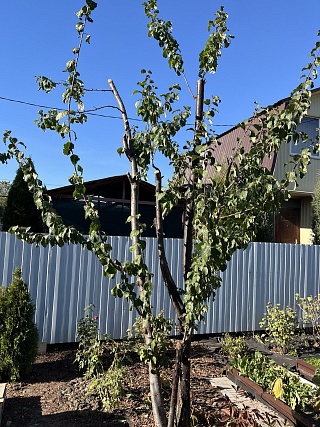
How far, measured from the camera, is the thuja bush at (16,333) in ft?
13.9

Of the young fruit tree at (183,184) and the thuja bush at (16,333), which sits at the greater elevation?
the young fruit tree at (183,184)

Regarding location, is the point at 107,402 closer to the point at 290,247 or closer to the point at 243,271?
the point at 243,271

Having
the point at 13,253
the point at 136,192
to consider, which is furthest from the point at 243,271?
the point at 136,192

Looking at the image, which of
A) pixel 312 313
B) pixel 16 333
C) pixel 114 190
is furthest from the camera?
pixel 114 190

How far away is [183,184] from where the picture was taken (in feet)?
8.53

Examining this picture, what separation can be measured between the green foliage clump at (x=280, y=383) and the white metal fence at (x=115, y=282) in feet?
6.50

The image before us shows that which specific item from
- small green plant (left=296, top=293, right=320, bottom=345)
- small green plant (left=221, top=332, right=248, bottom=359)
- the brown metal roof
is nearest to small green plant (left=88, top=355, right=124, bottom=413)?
small green plant (left=221, top=332, right=248, bottom=359)

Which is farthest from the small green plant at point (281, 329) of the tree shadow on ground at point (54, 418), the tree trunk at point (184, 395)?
the tree trunk at point (184, 395)

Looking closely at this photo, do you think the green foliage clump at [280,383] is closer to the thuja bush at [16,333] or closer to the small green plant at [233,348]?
the small green plant at [233,348]

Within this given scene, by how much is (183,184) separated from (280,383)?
221 centimetres

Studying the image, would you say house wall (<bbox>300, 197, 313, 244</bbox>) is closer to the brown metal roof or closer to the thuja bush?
the brown metal roof

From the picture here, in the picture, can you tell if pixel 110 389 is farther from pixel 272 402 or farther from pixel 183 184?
pixel 183 184

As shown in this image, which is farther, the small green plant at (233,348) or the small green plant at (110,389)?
the small green plant at (233,348)

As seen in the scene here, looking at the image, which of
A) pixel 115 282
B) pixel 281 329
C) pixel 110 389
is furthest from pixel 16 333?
pixel 281 329
